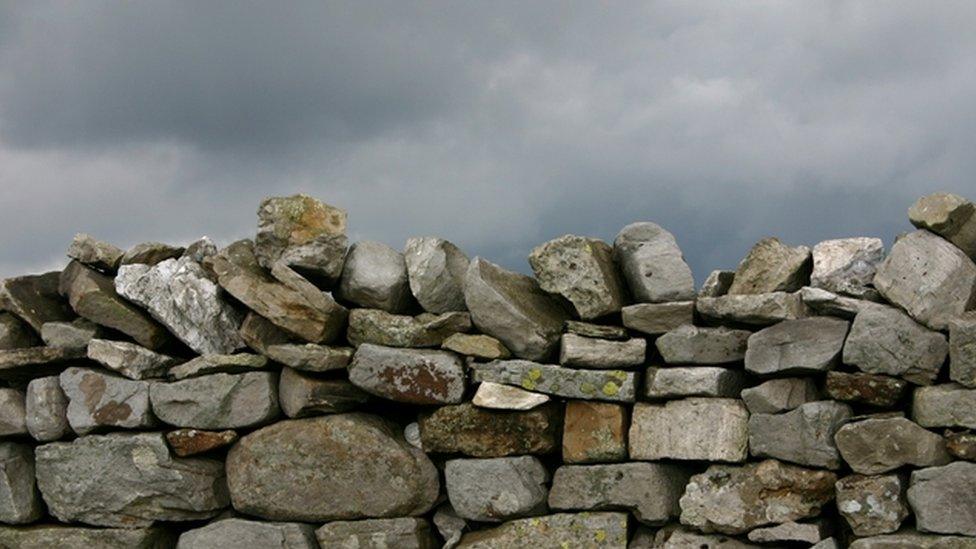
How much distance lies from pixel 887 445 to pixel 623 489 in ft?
5.48

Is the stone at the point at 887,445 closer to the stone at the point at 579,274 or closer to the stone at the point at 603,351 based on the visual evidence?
A: the stone at the point at 603,351

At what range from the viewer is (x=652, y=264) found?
299 inches

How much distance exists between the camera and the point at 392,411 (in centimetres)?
831

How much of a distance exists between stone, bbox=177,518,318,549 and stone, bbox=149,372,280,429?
2.34ft

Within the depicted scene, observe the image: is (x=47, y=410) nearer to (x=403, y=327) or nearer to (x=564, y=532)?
(x=403, y=327)

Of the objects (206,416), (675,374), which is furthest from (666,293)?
(206,416)

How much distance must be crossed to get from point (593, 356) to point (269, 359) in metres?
2.36

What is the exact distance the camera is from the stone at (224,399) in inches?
318

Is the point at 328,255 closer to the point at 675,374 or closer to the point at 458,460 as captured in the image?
the point at 458,460

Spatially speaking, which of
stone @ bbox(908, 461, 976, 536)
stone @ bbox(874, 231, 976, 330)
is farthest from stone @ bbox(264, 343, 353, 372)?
stone @ bbox(908, 461, 976, 536)

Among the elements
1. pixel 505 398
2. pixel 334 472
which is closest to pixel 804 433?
pixel 505 398

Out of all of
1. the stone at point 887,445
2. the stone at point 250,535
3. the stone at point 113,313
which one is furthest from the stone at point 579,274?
the stone at point 113,313

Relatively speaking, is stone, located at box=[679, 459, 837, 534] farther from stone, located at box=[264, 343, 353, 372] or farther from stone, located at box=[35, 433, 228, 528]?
stone, located at box=[35, 433, 228, 528]

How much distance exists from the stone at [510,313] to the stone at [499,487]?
75cm
